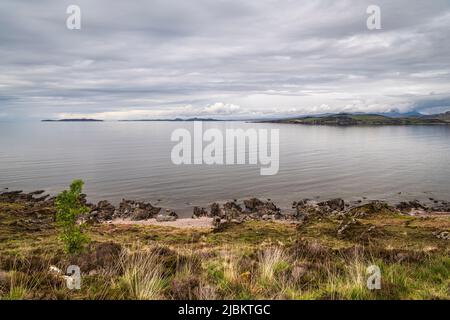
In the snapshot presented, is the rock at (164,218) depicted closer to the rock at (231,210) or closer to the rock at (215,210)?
the rock at (215,210)

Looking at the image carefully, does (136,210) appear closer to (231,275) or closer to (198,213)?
(198,213)

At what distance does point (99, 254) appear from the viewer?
1115 cm

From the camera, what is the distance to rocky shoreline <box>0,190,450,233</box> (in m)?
41.2

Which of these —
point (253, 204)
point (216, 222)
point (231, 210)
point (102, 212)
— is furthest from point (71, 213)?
point (253, 204)

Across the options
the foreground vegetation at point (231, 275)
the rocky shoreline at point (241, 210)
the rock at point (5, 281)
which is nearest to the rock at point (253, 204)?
the rocky shoreline at point (241, 210)

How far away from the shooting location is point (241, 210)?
44.8m

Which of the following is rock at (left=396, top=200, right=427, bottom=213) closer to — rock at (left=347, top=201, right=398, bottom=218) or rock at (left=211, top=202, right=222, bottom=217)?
rock at (left=347, top=201, right=398, bottom=218)

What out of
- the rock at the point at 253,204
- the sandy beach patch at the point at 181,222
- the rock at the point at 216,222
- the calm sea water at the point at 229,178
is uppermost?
the calm sea water at the point at 229,178

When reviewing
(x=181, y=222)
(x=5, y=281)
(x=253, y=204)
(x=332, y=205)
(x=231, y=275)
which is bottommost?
(x=181, y=222)

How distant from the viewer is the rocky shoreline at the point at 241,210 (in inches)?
1620

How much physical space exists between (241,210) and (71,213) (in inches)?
1295

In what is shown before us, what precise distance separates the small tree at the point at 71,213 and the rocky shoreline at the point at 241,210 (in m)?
24.5

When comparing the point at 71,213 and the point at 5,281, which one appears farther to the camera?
the point at 71,213

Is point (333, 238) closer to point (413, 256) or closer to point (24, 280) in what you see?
point (413, 256)
